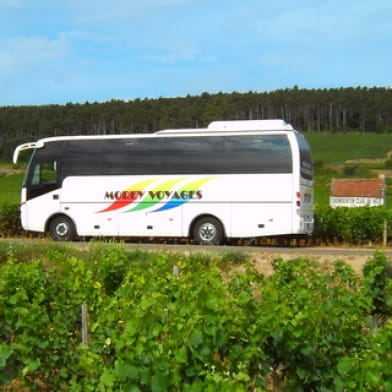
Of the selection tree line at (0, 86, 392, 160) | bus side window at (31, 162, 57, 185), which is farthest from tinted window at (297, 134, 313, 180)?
tree line at (0, 86, 392, 160)

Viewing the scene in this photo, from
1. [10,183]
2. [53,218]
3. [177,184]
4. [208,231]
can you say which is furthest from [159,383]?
[10,183]

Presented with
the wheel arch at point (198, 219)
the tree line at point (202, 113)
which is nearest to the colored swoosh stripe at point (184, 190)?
the wheel arch at point (198, 219)

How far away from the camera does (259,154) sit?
17594mm

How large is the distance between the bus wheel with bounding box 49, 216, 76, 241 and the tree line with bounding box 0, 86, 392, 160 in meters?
76.2

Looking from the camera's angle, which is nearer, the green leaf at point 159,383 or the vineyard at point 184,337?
the green leaf at point 159,383

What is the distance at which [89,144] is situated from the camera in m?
19.0

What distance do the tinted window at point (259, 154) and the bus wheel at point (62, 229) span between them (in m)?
4.62

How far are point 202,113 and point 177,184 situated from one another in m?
83.2

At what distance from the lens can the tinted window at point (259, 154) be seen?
57.2 feet

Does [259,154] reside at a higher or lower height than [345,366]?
higher

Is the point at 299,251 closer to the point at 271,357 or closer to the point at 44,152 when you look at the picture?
the point at 44,152

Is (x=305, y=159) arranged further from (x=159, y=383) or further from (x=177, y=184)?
(x=159, y=383)

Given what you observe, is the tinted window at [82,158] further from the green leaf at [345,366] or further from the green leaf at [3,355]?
the green leaf at [345,366]

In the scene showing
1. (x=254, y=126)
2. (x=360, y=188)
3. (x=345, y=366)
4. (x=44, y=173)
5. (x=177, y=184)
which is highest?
(x=254, y=126)
